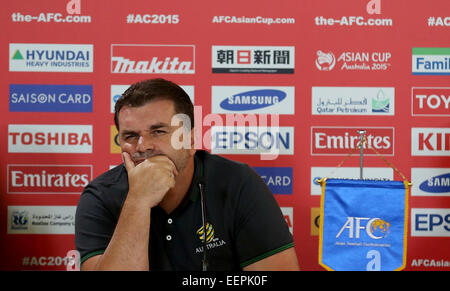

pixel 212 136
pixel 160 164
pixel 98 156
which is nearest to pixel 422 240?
pixel 212 136

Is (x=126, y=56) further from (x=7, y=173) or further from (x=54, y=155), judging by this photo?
(x=7, y=173)

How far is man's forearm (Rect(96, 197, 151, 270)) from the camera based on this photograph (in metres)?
1.14

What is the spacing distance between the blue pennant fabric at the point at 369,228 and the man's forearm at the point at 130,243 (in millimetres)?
1066

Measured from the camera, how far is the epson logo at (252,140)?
7.18 ft

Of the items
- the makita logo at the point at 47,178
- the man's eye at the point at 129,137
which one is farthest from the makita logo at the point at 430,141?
the makita logo at the point at 47,178

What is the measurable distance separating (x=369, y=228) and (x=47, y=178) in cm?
173

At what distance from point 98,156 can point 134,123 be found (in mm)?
1032

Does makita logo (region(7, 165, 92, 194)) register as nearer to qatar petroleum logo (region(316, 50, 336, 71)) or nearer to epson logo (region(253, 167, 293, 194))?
epson logo (region(253, 167, 293, 194))

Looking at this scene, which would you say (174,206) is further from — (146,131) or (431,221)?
(431,221)

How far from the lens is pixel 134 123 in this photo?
4.18ft

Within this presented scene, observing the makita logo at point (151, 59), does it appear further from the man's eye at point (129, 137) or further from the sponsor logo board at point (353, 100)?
the man's eye at point (129, 137)

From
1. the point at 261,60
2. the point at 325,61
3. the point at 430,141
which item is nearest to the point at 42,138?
the point at 261,60
